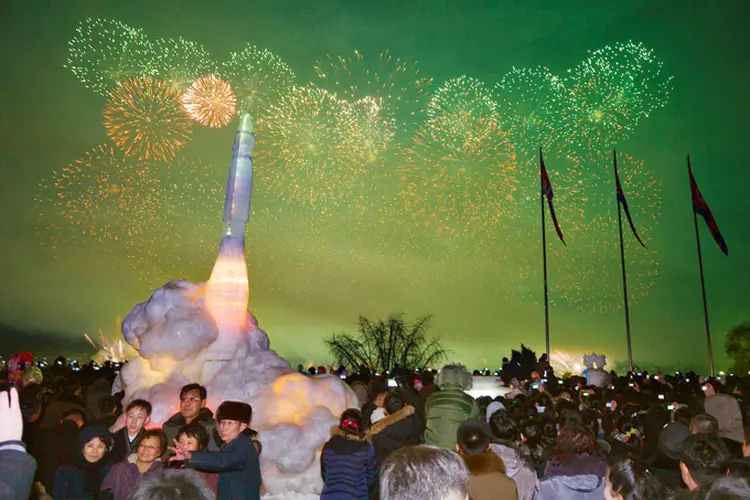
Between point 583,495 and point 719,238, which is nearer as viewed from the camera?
point 583,495

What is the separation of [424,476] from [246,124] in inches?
601

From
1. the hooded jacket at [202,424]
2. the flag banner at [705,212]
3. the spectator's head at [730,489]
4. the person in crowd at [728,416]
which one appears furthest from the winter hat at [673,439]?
the flag banner at [705,212]

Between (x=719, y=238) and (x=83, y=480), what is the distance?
3464 centimetres

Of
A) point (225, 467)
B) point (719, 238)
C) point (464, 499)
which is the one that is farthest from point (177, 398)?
point (719, 238)

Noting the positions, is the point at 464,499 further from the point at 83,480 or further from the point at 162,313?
the point at 162,313

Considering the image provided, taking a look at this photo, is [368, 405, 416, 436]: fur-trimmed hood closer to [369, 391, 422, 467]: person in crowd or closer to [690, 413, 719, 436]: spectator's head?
[369, 391, 422, 467]: person in crowd

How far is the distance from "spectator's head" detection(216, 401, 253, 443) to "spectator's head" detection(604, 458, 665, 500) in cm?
330

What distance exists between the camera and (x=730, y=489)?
3355 millimetres

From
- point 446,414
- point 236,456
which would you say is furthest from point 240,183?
point 236,456

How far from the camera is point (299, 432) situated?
12.1 m

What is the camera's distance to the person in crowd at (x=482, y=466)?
4.74 meters

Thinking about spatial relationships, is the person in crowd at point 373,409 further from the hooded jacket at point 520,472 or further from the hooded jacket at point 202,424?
the hooded jacket at point 520,472

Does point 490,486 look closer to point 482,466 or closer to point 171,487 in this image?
point 482,466

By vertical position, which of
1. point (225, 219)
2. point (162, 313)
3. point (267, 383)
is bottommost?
point (267, 383)
